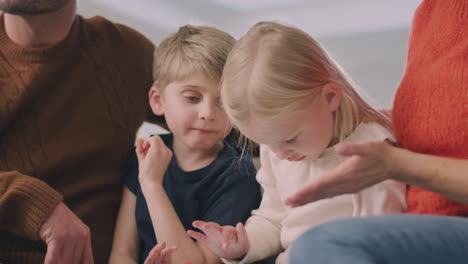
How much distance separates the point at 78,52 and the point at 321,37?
7.82 ft

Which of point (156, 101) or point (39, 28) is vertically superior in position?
point (39, 28)

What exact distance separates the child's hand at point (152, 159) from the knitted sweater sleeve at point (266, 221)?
0.67 feet

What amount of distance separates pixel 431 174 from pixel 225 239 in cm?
41

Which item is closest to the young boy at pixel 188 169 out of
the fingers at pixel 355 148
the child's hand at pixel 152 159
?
the child's hand at pixel 152 159

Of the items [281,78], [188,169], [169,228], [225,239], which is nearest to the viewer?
[281,78]

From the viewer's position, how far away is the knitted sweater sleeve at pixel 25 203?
1.12 meters

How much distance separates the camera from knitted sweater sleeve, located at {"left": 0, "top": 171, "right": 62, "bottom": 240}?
3.68 feet

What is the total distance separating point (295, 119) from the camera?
96 cm

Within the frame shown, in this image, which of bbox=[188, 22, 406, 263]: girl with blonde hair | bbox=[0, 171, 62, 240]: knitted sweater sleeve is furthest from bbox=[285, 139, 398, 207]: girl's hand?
bbox=[0, 171, 62, 240]: knitted sweater sleeve

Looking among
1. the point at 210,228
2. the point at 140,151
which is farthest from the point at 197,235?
the point at 140,151

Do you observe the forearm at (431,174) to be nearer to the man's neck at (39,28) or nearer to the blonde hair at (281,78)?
the blonde hair at (281,78)

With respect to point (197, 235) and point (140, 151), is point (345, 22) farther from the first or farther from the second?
point (197, 235)

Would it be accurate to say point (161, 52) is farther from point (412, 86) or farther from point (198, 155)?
point (412, 86)

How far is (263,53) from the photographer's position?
3.25ft
